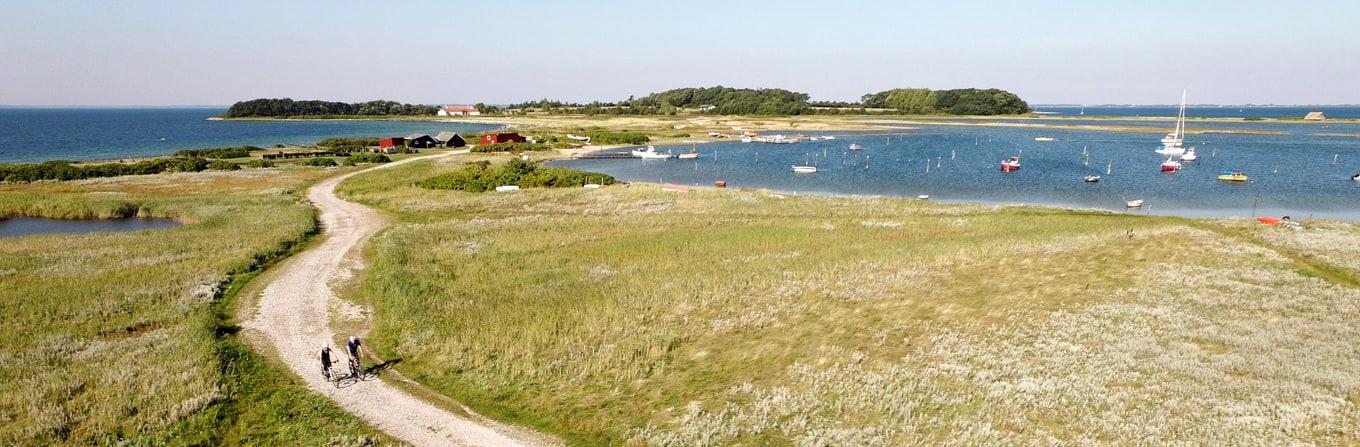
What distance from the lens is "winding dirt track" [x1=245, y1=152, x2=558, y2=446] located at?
1981 centimetres

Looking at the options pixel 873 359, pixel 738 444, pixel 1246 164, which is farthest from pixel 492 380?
pixel 1246 164

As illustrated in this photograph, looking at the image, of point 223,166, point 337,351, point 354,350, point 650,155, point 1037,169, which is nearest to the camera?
point 354,350

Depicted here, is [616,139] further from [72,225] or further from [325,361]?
[325,361]

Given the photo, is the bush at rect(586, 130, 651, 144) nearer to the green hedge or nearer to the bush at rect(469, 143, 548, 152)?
the bush at rect(469, 143, 548, 152)

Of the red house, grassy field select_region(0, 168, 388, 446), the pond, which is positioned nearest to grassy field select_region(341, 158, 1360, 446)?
grassy field select_region(0, 168, 388, 446)

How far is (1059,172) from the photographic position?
102250mm

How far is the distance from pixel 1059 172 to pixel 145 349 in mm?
113511

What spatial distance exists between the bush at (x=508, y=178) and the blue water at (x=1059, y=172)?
1774 centimetres

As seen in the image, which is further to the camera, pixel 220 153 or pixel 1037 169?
pixel 220 153

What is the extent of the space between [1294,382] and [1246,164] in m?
Answer: 119

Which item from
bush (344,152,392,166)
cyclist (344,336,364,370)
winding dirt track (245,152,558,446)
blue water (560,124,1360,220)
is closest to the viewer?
winding dirt track (245,152,558,446)

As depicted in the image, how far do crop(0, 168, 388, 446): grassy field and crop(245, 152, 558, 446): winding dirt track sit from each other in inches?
32.4

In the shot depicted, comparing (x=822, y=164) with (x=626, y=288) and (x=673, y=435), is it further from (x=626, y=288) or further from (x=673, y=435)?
(x=673, y=435)

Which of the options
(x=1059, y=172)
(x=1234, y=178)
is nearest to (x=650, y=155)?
(x=1059, y=172)
